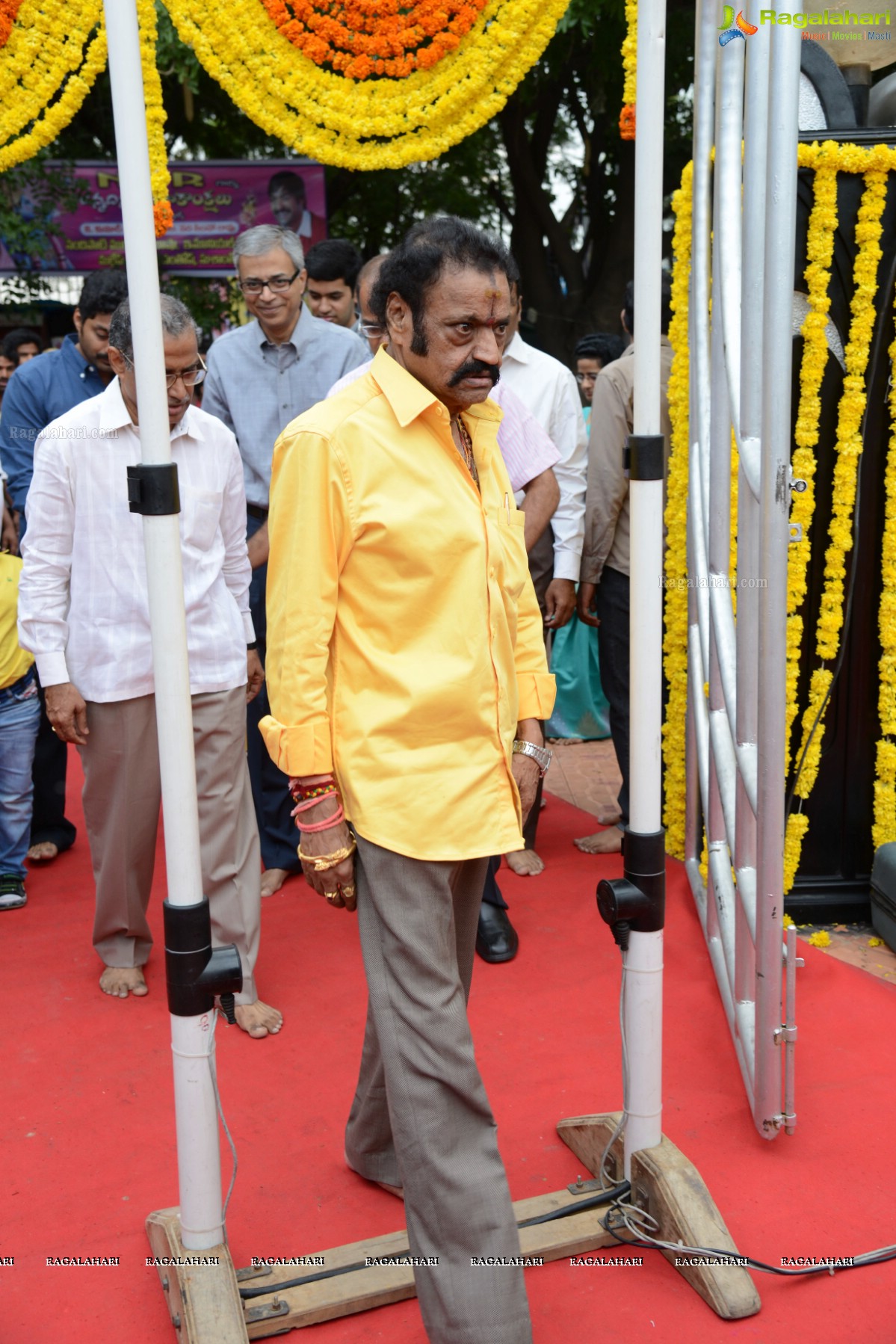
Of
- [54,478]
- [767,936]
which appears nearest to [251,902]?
[54,478]

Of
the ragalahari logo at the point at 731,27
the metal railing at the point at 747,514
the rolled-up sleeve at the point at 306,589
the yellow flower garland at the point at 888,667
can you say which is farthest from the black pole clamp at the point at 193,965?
the yellow flower garland at the point at 888,667

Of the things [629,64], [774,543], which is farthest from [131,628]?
[629,64]

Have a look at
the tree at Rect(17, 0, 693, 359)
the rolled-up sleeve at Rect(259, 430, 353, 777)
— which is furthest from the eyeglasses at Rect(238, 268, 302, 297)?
the tree at Rect(17, 0, 693, 359)

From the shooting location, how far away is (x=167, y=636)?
2.05 metres

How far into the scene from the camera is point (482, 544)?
218cm

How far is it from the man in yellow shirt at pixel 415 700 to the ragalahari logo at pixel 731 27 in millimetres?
1166

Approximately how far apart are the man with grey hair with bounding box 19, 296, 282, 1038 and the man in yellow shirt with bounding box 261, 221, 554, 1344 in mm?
1187

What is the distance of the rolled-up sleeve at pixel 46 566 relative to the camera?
10.7 feet

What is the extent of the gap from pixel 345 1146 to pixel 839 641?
2.16 meters

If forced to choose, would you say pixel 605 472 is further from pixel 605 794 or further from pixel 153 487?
pixel 153 487

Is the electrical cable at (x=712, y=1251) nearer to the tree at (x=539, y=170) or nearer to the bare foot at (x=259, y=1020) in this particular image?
the bare foot at (x=259, y=1020)

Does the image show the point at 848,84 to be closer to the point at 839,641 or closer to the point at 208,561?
the point at 839,641

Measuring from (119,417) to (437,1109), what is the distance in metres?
2.00

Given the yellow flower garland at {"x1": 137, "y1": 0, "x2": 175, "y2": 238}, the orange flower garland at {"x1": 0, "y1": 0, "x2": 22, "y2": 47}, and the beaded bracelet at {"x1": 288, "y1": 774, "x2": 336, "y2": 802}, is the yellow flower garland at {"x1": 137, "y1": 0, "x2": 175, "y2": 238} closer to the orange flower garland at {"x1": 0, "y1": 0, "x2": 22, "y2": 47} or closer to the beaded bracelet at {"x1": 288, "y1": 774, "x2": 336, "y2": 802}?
the orange flower garland at {"x1": 0, "y1": 0, "x2": 22, "y2": 47}
